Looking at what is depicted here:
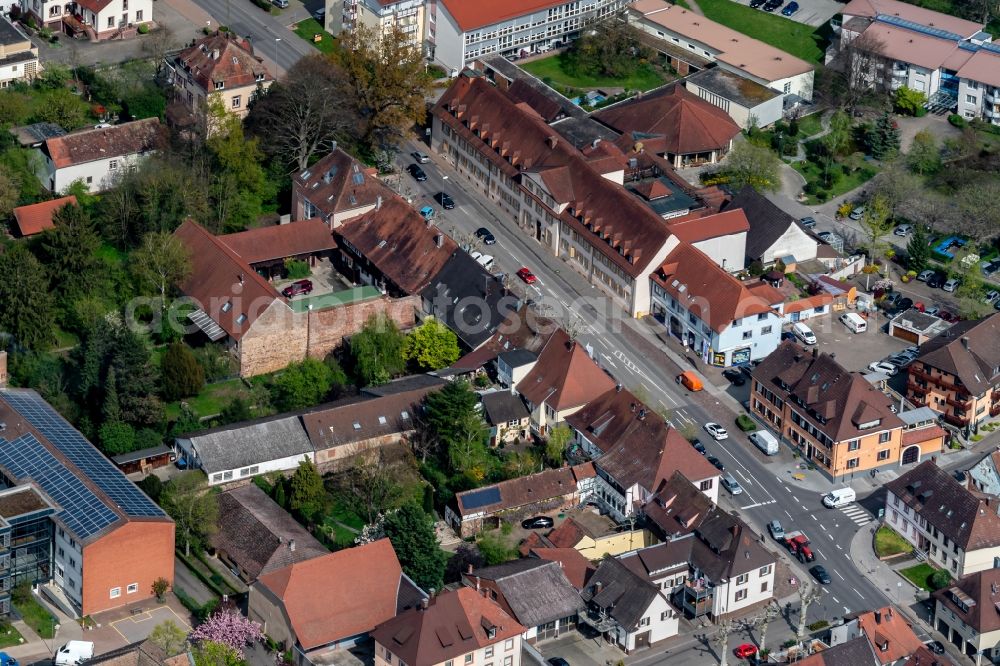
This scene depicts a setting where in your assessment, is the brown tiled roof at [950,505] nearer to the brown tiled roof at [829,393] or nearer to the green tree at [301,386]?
the brown tiled roof at [829,393]

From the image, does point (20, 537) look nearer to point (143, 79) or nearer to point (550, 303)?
point (550, 303)

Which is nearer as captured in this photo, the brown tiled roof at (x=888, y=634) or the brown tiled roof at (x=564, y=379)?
the brown tiled roof at (x=888, y=634)

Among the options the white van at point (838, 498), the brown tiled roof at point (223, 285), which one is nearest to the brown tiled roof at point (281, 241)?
the brown tiled roof at point (223, 285)

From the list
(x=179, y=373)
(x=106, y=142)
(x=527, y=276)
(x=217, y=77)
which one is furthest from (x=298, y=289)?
(x=217, y=77)

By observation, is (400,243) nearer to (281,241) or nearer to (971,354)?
(281,241)

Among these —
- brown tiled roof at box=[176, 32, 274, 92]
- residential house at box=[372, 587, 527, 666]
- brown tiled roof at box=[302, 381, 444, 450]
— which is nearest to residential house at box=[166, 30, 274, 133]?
brown tiled roof at box=[176, 32, 274, 92]
